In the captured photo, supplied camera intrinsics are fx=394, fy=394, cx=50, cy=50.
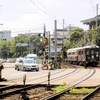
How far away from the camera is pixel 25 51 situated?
14612 centimetres

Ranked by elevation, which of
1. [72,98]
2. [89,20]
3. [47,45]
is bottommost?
[72,98]

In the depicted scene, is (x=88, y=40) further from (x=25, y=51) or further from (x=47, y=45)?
(x=25, y=51)

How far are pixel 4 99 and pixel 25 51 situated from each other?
426 feet

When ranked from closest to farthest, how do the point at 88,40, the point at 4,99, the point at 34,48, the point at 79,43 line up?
1. the point at 4,99
2. the point at 88,40
3. the point at 79,43
4. the point at 34,48

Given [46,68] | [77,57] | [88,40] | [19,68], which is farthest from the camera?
[88,40]

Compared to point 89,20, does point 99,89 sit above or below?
below

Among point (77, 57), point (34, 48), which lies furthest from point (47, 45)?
point (34, 48)

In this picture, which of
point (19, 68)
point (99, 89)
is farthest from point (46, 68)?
point (99, 89)

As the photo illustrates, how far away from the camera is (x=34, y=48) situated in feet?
467

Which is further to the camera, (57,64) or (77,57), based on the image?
(77,57)

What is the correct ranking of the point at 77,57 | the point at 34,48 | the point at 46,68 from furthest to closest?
the point at 34,48
the point at 77,57
the point at 46,68

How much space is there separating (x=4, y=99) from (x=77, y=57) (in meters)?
47.6

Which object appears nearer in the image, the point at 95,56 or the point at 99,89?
the point at 99,89

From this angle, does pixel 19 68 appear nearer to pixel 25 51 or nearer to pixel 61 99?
pixel 61 99
